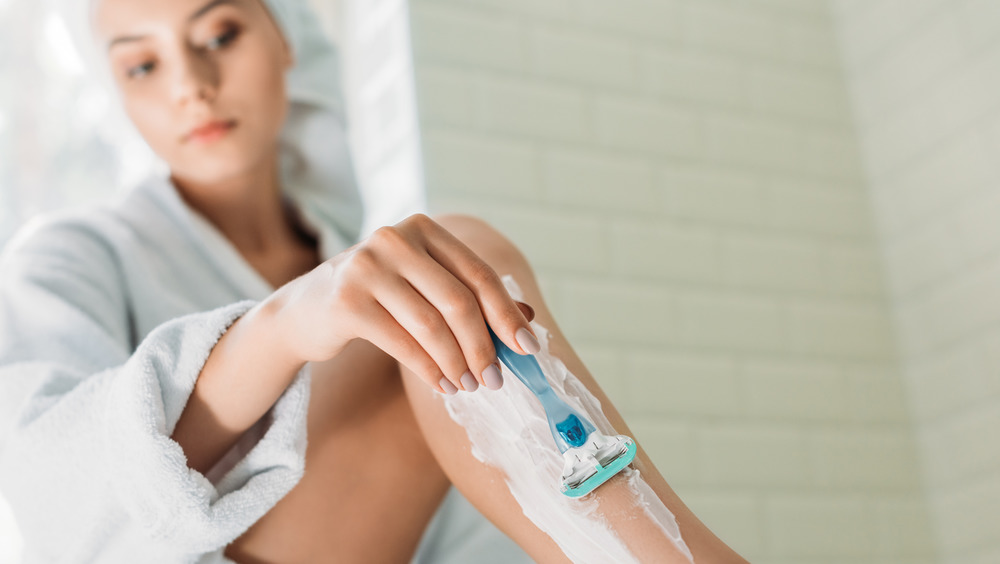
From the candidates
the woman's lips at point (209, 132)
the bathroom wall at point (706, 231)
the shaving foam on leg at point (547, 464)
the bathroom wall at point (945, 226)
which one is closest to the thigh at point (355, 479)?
the shaving foam on leg at point (547, 464)

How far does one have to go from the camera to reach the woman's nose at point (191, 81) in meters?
0.98

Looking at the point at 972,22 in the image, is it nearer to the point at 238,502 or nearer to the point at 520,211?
the point at 520,211

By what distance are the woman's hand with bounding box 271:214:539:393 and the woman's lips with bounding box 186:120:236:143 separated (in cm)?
53

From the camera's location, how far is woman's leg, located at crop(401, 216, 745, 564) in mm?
561

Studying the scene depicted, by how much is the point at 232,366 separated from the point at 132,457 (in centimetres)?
9

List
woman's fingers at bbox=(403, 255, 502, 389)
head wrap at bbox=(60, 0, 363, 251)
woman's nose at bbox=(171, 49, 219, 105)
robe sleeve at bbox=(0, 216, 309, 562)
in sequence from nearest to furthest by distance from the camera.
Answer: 1. woman's fingers at bbox=(403, 255, 502, 389)
2. robe sleeve at bbox=(0, 216, 309, 562)
3. woman's nose at bbox=(171, 49, 219, 105)
4. head wrap at bbox=(60, 0, 363, 251)

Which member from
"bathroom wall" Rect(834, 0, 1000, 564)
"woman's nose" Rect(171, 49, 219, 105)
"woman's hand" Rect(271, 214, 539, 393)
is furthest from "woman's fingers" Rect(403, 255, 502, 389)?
"bathroom wall" Rect(834, 0, 1000, 564)

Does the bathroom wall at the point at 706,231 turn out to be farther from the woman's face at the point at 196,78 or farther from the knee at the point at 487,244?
the knee at the point at 487,244

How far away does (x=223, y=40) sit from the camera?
1.03 m

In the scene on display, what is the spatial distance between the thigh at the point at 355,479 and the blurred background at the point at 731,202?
543mm

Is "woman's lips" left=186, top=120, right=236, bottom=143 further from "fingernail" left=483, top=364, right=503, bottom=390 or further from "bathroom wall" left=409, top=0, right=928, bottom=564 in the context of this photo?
"fingernail" left=483, top=364, right=503, bottom=390

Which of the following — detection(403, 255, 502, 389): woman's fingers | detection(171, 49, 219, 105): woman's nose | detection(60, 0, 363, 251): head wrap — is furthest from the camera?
detection(60, 0, 363, 251): head wrap

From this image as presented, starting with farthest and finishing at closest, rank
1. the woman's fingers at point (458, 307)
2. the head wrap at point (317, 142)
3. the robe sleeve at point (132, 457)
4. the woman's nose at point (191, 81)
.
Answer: the head wrap at point (317, 142) → the woman's nose at point (191, 81) → the robe sleeve at point (132, 457) → the woman's fingers at point (458, 307)

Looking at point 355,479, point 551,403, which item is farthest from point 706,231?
point 551,403
